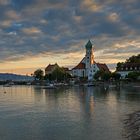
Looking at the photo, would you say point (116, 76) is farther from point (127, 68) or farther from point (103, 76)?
point (127, 68)

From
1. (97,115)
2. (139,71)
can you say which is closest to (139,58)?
(139,71)

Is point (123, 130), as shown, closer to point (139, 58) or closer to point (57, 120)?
point (57, 120)

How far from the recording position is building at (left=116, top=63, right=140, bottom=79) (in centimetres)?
17924

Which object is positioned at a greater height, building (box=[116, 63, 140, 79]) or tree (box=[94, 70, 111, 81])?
building (box=[116, 63, 140, 79])

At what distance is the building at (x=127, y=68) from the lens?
179 metres

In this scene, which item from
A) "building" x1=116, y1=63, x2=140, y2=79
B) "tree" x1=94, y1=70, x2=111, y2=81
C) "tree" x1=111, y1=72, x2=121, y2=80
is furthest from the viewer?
"tree" x1=94, y1=70, x2=111, y2=81

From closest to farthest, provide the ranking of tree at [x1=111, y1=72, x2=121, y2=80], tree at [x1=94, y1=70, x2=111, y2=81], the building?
tree at [x1=111, y1=72, x2=121, y2=80] → the building → tree at [x1=94, y1=70, x2=111, y2=81]

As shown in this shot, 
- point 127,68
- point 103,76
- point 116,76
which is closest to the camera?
point 116,76

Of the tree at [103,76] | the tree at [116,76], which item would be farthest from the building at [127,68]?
the tree at [103,76]

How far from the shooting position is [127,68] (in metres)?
185

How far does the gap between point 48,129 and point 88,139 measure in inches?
248

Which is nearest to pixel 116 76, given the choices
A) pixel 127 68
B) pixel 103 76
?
pixel 103 76

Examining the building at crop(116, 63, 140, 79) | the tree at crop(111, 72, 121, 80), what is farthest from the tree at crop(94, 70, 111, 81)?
the building at crop(116, 63, 140, 79)

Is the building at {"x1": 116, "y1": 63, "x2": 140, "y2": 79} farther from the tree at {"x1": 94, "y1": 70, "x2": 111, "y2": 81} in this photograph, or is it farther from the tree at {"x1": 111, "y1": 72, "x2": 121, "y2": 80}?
the tree at {"x1": 94, "y1": 70, "x2": 111, "y2": 81}
